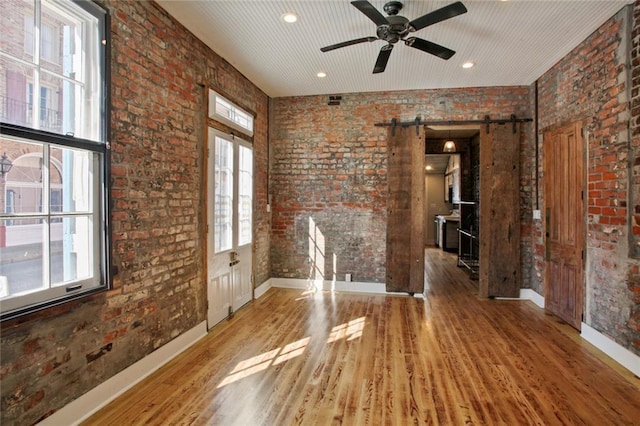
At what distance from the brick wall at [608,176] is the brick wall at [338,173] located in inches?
65.3

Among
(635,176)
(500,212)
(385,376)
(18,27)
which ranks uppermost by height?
(18,27)

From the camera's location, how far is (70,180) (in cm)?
217

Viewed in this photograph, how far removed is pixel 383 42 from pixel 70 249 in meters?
3.57

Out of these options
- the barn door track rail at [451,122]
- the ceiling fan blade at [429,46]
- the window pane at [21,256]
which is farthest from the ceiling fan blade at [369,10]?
the window pane at [21,256]

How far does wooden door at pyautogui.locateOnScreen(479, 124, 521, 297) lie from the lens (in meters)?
5.02

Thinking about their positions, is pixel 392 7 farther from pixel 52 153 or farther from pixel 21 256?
pixel 21 256

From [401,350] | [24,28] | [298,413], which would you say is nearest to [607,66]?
[401,350]

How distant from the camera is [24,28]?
188cm

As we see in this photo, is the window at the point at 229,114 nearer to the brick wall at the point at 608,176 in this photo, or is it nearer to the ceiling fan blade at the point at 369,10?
the ceiling fan blade at the point at 369,10

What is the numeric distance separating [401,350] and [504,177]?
330cm

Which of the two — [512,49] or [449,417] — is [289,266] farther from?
[512,49]

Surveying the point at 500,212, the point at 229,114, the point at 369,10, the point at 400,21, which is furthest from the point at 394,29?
the point at 500,212

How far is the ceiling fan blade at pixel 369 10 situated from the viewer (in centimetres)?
259

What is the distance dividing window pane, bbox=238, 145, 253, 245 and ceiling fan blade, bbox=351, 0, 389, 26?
2467 millimetres
